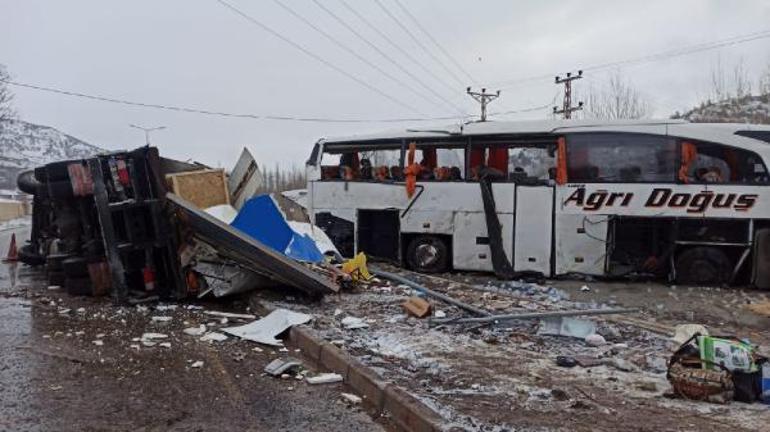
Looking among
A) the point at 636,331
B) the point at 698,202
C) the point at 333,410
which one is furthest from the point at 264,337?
the point at 698,202

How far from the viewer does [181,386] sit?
507 cm

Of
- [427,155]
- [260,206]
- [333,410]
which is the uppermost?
[427,155]

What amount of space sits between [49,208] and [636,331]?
10.6 meters

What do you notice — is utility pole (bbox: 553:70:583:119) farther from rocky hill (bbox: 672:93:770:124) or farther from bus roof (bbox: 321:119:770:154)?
bus roof (bbox: 321:119:770:154)

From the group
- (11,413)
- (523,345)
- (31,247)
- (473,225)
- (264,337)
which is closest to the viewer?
(11,413)

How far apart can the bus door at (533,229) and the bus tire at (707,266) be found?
2.22m

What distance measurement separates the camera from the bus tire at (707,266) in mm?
10109

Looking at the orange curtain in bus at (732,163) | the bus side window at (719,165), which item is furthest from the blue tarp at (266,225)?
the orange curtain in bus at (732,163)

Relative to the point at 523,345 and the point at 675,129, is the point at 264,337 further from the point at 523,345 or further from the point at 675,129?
the point at 675,129

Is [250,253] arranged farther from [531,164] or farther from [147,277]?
[531,164]

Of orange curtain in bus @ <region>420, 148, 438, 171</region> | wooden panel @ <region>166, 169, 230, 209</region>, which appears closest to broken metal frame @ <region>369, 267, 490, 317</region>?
orange curtain in bus @ <region>420, 148, 438, 171</region>

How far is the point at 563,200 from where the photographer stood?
10781 mm

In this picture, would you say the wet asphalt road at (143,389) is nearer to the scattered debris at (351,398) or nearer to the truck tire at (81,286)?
the scattered debris at (351,398)

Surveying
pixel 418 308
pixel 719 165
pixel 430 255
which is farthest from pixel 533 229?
pixel 418 308
